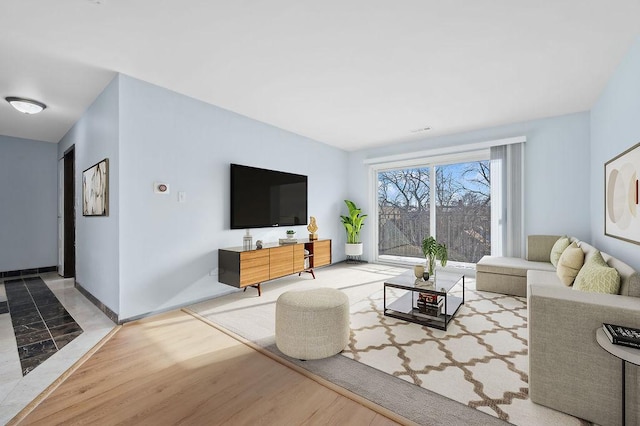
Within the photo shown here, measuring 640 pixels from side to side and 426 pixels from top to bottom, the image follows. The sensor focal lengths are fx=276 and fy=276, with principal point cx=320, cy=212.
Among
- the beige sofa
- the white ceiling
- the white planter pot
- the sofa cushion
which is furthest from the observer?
the white planter pot

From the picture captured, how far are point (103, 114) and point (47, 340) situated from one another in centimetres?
233

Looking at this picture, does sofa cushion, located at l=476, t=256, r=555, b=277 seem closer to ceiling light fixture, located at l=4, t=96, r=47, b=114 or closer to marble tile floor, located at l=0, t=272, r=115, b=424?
marble tile floor, located at l=0, t=272, r=115, b=424

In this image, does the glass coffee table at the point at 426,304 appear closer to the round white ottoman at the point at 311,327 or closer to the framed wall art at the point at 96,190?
the round white ottoman at the point at 311,327

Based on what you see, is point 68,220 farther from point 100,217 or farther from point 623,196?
point 623,196

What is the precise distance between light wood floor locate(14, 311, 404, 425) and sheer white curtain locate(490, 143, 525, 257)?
3.93 meters

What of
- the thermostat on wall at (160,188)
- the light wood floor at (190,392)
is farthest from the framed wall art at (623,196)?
the thermostat on wall at (160,188)

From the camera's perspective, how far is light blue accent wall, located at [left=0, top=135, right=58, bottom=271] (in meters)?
4.79

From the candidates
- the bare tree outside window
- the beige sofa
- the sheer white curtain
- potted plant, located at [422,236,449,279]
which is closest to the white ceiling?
the sheer white curtain

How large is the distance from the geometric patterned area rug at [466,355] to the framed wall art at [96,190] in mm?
2933

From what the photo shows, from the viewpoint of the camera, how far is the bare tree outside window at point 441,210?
4848 millimetres

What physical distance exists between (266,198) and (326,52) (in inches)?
90.1

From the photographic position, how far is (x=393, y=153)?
5590 millimetres

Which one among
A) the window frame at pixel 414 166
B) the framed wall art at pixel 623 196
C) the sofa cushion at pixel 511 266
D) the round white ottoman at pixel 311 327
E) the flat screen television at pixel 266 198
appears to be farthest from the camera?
the window frame at pixel 414 166

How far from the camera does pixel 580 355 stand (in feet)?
4.79
